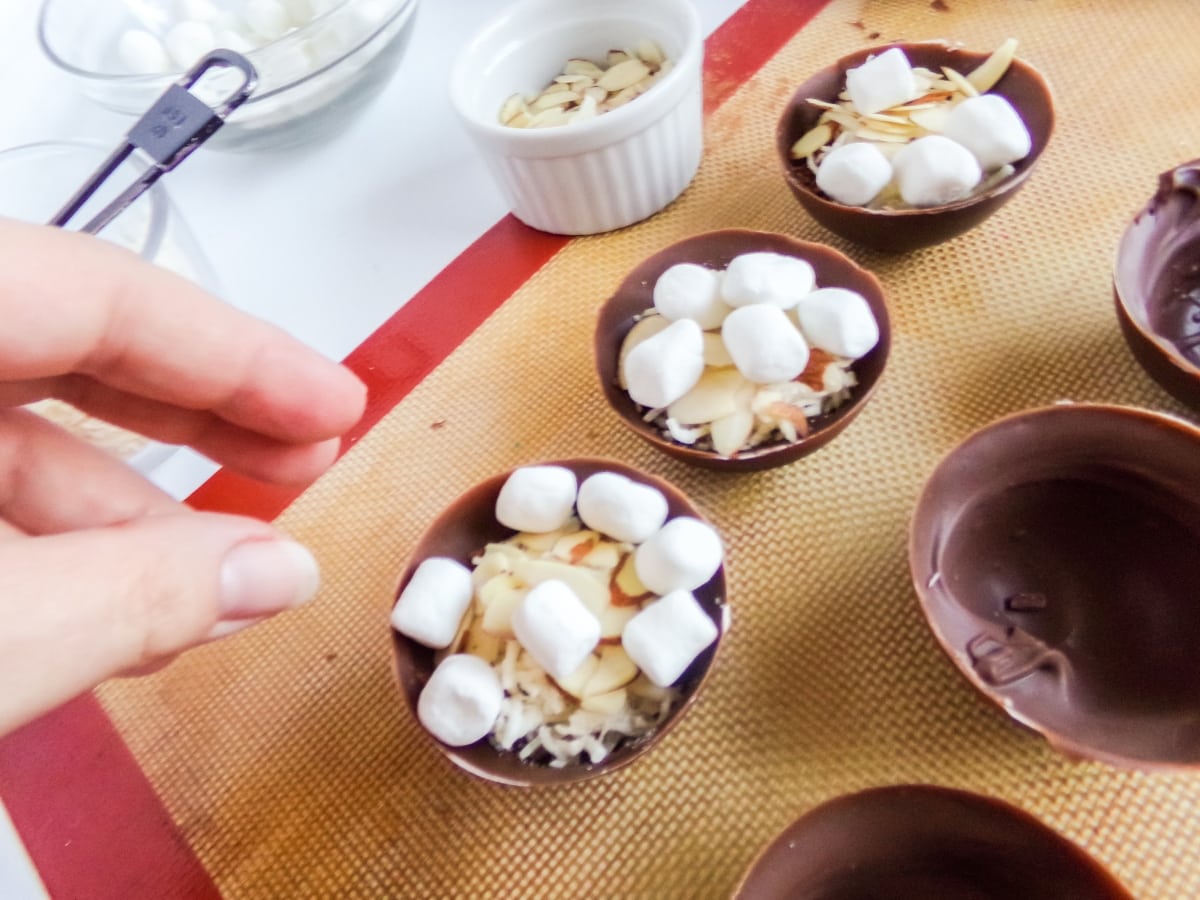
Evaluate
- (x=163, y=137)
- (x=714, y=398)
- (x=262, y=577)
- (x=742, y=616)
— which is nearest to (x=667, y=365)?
(x=714, y=398)

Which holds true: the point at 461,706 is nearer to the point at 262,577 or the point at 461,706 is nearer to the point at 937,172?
the point at 262,577

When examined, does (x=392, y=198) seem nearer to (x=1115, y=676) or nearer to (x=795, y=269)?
(x=795, y=269)

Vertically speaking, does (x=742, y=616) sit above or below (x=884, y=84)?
below

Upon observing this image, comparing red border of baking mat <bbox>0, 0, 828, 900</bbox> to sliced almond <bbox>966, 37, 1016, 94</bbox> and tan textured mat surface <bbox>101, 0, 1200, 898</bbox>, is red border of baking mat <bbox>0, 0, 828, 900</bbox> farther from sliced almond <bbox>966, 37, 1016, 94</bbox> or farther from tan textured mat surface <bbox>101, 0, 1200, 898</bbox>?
sliced almond <bbox>966, 37, 1016, 94</bbox>

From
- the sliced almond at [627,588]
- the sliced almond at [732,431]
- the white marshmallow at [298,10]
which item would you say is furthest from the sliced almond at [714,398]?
the white marshmallow at [298,10]

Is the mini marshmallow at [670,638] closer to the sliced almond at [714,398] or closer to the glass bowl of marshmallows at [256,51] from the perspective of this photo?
the sliced almond at [714,398]
